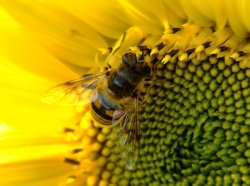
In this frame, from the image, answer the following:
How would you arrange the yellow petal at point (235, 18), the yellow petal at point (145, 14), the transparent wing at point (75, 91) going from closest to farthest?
the yellow petal at point (235, 18) < the yellow petal at point (145, 14) < the transparent wing at point (75, 91)

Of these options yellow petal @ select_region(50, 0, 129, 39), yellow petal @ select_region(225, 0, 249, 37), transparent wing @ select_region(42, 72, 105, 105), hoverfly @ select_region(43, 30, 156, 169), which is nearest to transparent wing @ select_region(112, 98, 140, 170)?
hoverfly @ select_region(43, 30, 156, 169)

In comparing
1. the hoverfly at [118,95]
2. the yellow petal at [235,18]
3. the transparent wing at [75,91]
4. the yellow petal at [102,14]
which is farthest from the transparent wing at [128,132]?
the yellow petal at [235,18]

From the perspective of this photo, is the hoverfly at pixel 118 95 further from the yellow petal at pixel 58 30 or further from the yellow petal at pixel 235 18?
the yellow petal at pixel 235 18

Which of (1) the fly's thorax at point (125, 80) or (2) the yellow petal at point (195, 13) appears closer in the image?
(2) the yellow petal at point (195, 13)

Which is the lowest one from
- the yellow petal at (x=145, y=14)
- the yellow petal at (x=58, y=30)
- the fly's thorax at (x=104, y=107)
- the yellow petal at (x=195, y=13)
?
the fly's thorax at (x=104, y=107)

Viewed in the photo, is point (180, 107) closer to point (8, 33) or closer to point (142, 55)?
point (142, 55)

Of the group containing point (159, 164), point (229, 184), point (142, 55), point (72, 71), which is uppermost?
point (72, 71)

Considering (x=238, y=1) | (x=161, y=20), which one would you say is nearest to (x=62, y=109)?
(x=161, y=20)
